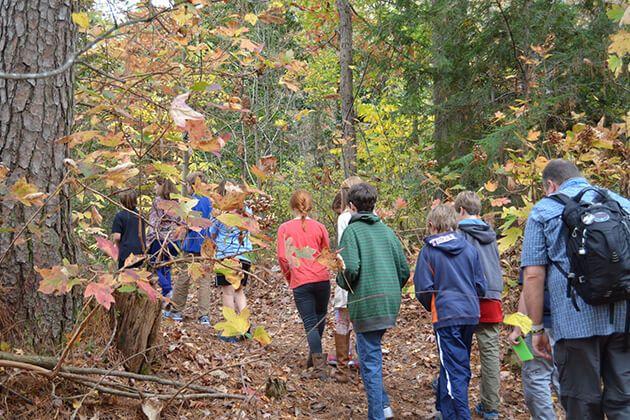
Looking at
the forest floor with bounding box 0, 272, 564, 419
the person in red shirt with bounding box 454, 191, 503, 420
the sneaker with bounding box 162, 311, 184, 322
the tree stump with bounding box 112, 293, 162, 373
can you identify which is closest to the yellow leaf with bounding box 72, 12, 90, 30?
the forest floor with bounding box 0, 272, 564, 419

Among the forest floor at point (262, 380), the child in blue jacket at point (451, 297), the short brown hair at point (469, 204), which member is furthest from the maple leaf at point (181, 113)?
the short brown hair at point (469, 204)

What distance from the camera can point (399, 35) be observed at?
1006 centimetres

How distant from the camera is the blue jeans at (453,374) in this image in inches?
185

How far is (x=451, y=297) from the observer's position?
15.7 feet

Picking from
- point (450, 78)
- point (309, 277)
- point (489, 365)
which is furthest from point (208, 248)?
point (450, 78)

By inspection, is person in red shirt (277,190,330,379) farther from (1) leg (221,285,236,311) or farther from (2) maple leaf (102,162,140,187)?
(2) maple leaf (102,162,140,187)

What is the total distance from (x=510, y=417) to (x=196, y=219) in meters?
3.95

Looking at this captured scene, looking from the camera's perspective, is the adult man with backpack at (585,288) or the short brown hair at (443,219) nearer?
the adult man with backpack at (585,288)

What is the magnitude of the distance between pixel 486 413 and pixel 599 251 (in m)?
2.58

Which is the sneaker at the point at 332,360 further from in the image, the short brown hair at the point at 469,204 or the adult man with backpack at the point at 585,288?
the adult man with backpack at the point at 585,288

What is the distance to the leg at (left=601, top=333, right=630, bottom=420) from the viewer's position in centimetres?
348

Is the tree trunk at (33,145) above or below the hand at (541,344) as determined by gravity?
above

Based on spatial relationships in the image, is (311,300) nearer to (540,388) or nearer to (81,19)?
(540,388)

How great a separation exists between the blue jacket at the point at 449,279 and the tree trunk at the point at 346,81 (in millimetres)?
4612
